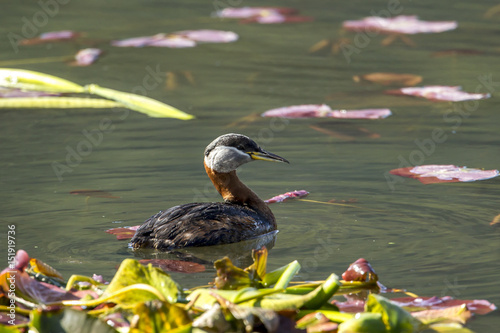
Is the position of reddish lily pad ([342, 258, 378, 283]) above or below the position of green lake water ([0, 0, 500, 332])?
above

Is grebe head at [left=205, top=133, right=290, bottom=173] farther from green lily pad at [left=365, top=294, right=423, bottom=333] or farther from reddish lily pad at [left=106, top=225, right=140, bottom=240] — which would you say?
green lily pad at [left=365, top=294, right=423, bottom=333]

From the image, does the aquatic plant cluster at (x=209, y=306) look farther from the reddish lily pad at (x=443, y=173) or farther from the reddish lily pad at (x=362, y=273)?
the reddish lily pad at (x=443, y=173)

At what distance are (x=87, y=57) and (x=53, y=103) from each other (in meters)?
1.92

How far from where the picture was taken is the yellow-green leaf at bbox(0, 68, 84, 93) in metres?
9.30

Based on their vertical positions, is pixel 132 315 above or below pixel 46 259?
above

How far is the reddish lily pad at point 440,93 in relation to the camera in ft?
30.5

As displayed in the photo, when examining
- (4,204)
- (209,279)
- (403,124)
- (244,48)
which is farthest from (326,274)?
(244,48)

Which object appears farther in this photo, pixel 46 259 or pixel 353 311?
pixel 46 259

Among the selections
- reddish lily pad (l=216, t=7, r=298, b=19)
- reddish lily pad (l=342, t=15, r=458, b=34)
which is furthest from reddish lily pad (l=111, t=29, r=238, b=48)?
reddish lily pad (l=342, t=15, r=458, b=34)

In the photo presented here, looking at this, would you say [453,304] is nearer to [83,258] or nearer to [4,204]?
[83,258]

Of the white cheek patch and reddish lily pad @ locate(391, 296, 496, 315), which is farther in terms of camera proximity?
the white cheek patch

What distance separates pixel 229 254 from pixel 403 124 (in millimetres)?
3690

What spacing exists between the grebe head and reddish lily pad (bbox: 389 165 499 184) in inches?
48.2

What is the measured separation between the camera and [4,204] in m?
6.73
